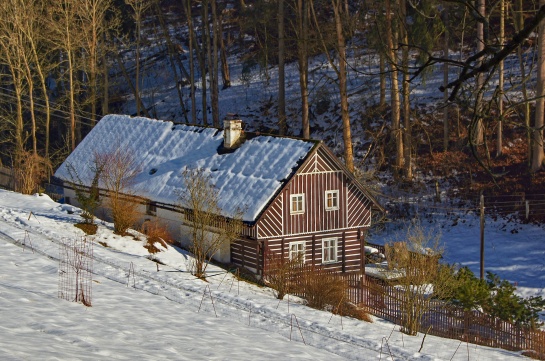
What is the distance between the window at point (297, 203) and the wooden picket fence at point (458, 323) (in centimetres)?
497

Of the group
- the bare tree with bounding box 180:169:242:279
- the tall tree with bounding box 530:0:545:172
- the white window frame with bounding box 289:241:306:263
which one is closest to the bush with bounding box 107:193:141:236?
the bare tree with bounding box 180:169:242:279

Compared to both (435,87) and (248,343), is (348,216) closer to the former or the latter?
(248,343)

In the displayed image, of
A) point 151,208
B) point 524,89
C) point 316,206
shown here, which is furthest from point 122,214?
point 524,89

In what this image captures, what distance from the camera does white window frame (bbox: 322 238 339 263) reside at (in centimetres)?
3300

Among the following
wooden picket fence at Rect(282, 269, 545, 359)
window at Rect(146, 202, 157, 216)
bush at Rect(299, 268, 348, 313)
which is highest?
window at Rect(146, 202, 157, 216)

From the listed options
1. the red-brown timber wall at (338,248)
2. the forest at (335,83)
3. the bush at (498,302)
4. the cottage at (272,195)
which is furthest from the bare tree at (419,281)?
the forest at (335,83)

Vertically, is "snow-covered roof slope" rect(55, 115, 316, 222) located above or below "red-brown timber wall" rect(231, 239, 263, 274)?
above

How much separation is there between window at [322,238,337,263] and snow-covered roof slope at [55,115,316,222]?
3.51 metres

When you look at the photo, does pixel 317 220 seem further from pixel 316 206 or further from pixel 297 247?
pixel 297 247

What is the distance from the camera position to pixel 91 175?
1549 inches

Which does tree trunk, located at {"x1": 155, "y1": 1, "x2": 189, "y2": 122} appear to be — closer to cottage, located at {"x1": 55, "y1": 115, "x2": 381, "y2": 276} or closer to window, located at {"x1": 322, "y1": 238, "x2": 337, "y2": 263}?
cottage, located at {"x1": 55, "y1": 115, "x2": 381, "y2": 276}

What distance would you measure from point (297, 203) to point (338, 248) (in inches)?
113

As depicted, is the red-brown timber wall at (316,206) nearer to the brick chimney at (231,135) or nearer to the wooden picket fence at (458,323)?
the wooden picket fence at (458,323)

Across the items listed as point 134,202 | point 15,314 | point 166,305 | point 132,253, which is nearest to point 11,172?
point 134,202
